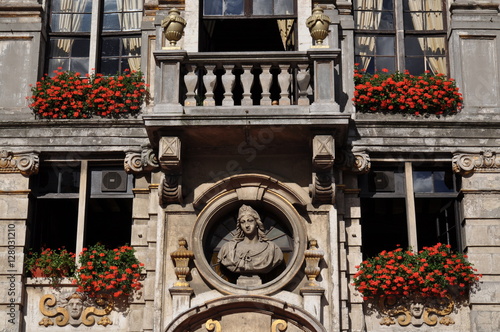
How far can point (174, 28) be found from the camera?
16.5m

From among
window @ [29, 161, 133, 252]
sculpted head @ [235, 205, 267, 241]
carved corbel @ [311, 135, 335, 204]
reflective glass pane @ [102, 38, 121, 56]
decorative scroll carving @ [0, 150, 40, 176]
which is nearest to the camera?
carved corbel @ [311, 135, 335, 204]

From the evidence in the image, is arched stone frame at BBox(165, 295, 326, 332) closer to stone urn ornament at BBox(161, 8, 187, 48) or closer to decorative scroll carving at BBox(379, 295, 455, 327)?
decorative scroll carving at BBox(379, 295, 455, 327)

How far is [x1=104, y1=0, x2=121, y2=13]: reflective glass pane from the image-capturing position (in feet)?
60.8

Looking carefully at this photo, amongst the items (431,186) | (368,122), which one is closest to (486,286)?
(431,186)

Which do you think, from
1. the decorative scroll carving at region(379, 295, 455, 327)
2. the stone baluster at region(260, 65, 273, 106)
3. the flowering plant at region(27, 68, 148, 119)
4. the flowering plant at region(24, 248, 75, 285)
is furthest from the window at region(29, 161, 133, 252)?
the decorative scroll carving at region(379, 295, 455, 327)

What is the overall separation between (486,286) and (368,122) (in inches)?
130

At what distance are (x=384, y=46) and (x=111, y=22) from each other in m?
4.97

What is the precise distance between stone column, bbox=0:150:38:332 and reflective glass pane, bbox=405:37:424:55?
6.82 metres

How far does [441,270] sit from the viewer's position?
629 inches

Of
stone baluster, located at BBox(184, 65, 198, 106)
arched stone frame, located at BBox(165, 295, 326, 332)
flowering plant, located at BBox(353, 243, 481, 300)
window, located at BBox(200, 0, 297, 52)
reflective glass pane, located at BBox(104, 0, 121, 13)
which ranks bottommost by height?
arched stone frame, located at BBox(165, 295, 326, 332)

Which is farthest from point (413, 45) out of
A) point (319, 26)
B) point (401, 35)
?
point (319, 26)

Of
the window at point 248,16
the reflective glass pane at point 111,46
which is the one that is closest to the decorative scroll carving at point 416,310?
the window at point 248,16

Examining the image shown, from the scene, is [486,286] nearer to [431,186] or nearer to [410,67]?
[431,186]

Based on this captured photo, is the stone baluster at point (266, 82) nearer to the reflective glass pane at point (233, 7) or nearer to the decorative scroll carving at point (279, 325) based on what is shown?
the reflective glass pane at point (233, 7)
